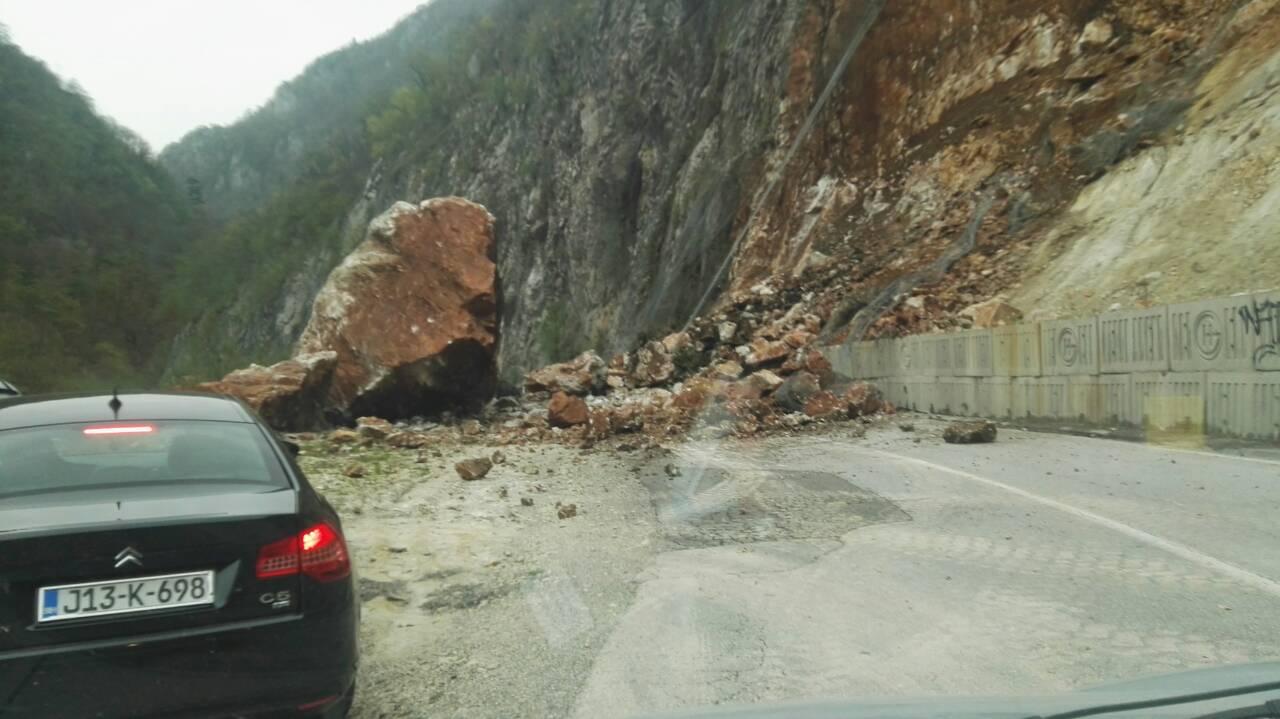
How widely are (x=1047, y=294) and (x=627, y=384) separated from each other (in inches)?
382

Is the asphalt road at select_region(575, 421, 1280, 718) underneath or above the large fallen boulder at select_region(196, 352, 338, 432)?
underneath

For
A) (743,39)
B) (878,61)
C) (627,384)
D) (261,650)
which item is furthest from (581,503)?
(743,39)

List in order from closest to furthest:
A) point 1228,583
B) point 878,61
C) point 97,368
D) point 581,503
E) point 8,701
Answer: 1. point 8,701
2. point 1228,583
3. point 581,503
4. point 878,61
5. point 97,368

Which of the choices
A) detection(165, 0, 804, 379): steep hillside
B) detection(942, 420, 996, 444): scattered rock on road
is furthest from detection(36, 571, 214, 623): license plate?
detection(165, 0, 804, 379): steep hillside

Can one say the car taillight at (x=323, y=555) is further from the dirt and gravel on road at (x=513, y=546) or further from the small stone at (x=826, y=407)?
the small stone at (x=826, y=407)

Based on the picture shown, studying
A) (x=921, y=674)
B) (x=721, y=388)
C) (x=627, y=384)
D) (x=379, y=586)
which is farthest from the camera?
(x=627, y=384)

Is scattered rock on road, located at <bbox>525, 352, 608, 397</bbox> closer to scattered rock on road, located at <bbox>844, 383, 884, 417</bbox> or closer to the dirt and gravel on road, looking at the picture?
Answer: scattered rock on road, located at <bbox>844, 383, 884, 417</bbox>

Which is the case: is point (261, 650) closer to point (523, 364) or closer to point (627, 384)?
point (627, 384)

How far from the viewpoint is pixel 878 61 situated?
1111 inches

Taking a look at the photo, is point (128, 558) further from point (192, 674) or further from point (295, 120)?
point (295, 120)

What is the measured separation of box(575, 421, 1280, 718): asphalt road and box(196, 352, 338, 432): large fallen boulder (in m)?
8.67

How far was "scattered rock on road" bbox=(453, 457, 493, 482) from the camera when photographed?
33.7 ft

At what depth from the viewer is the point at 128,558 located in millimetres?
3189

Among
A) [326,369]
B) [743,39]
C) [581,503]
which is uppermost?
[743,39]
